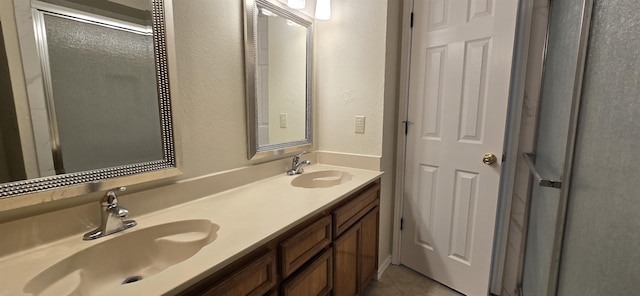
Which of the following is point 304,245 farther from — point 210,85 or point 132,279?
point 210,85

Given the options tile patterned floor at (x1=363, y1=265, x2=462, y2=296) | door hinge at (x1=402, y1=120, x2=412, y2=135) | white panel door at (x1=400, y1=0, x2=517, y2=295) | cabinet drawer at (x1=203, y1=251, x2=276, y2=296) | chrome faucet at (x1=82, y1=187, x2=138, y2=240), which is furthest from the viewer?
door hinge at (x1=402, y1=120, x2=412, y2=135)

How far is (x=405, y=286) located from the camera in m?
1.86

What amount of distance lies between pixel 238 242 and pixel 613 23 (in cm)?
126

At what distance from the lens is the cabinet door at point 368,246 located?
1566 mm

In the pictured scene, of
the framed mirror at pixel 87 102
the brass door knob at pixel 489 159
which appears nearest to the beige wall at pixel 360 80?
the brass door knob at pixel 489 159

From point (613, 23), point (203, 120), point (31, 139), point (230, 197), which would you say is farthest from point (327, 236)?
point (613, 23)

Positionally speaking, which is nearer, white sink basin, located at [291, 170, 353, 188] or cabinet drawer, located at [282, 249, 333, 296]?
cabinet drawer, located at [282, 249, 333, 296]

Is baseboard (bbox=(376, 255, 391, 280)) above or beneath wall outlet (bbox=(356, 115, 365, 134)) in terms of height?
beneath

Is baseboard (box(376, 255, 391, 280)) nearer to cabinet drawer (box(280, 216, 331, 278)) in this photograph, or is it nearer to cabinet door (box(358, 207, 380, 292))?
cabinet door (box(358, 207, 380, 292))

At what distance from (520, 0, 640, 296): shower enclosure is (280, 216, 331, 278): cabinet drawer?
0.89m

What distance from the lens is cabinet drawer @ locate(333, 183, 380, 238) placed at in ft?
4.18

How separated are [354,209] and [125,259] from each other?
999 mm

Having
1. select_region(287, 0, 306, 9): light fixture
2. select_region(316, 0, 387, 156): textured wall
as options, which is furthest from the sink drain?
select_region(287, 0, 306, 9): light fixture

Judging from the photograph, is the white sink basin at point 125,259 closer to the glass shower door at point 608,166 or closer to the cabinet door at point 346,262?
the cabinet door at point 346,262
